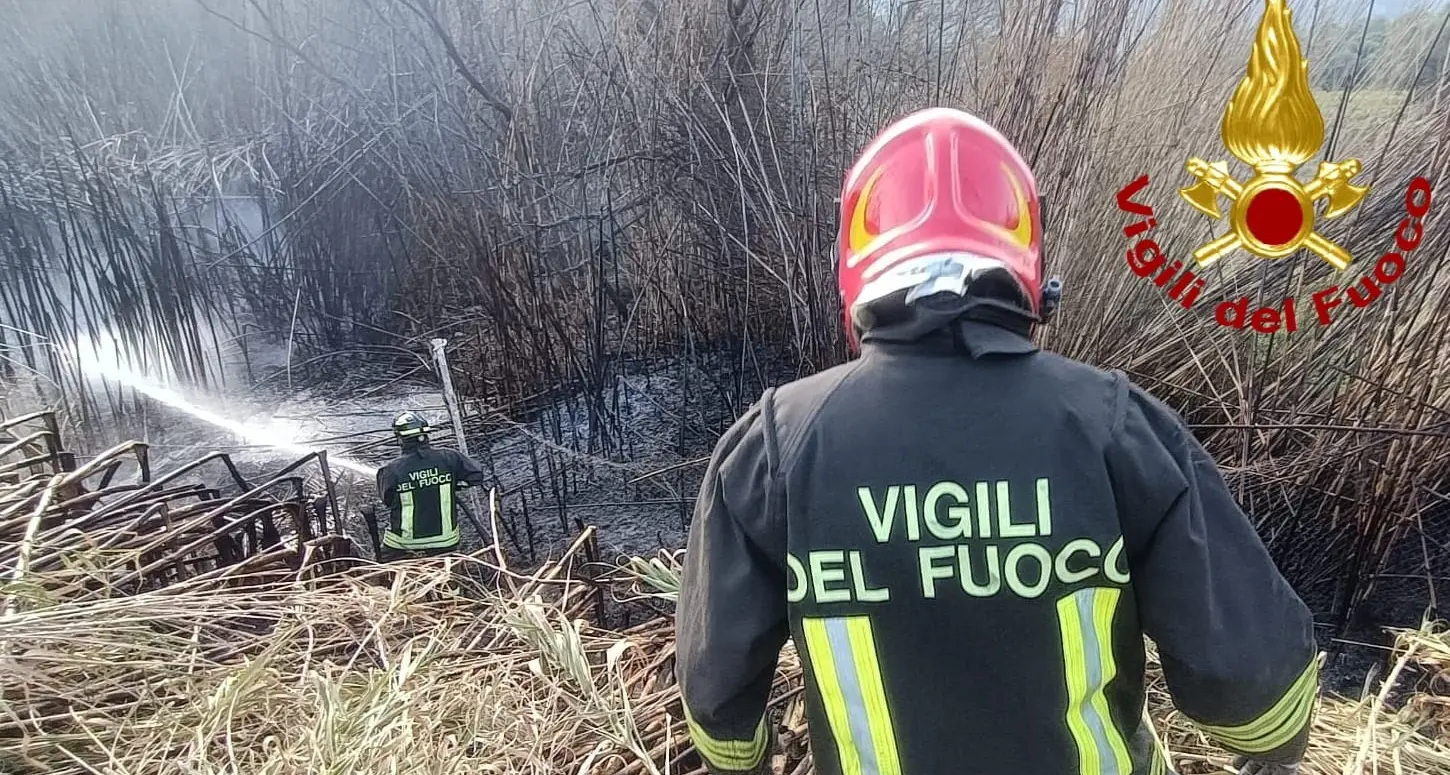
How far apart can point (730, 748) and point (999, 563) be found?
1.70ft

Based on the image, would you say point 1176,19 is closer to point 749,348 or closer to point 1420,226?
point 1420,226

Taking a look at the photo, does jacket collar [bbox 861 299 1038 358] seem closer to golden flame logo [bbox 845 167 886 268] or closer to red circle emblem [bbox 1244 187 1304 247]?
golden flame logo [bbox 845 167 886 268]

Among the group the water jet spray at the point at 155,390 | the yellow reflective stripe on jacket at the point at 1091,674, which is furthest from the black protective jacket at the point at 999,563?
the water jet spray at the point at 155,390

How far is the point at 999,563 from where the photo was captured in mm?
1080

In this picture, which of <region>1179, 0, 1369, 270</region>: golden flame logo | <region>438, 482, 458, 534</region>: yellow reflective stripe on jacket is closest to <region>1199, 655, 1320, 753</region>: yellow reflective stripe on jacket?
<region>1179, 0, 1369, 270</region>: golden flame logo

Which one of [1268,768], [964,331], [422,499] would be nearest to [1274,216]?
[1268,768]

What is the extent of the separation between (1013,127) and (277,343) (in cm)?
692

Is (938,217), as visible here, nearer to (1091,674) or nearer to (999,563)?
(999,563)

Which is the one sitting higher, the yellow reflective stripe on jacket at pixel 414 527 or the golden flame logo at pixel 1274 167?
the golden flame logo at pixel 1274 167

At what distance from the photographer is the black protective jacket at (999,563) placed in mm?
1058

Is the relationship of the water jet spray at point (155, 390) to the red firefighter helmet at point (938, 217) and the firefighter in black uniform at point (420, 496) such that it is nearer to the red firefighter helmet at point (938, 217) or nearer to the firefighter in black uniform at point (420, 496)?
the firefighter in black uniform at point (420, 496)

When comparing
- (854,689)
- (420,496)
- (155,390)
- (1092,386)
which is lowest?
(420,496)

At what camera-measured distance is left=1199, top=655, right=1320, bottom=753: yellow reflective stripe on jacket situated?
3.76 feet

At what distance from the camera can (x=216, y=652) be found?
2170 mm
